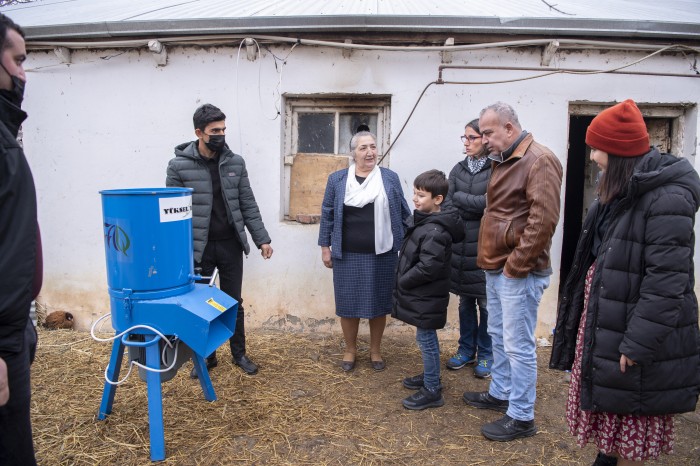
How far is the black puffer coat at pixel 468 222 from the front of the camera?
A: 153 inches

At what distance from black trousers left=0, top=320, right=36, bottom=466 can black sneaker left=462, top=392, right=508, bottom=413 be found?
9.16 feet

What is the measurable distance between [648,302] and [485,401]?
5.94ft

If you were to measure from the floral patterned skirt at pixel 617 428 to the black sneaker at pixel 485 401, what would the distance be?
1065mm

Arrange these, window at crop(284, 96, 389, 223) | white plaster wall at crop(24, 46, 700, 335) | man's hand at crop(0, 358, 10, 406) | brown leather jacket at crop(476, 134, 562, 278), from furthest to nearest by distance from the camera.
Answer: window at crop(284, 96, 389, 223) → white plaster wall at crop(24, 46, 700, 335) → brown leather jacket at crop(476, 134, 562, 278) → man's hand at crop(0, 358, 10, 406)

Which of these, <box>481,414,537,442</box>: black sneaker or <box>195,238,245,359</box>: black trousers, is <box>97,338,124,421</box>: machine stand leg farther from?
<box>481,414,537,442</box>: black sneaker

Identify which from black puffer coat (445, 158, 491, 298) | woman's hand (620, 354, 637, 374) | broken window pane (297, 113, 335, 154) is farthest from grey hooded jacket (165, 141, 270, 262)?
woman's hand (620, 354, 637, 374)

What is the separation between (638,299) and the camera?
2164 mm

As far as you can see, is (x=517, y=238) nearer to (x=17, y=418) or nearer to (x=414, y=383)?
(x=414, y=383)

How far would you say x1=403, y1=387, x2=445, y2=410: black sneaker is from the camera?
11.8ft

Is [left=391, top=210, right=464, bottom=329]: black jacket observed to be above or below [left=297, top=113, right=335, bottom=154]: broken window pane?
below

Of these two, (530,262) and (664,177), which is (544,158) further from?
(664,177)

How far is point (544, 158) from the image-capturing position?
286 centimetres

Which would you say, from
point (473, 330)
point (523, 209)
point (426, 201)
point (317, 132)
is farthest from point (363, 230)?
point (317, 132)

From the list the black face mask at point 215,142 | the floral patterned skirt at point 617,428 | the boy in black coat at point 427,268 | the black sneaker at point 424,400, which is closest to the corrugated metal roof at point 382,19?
the black face mask at point 215,142
